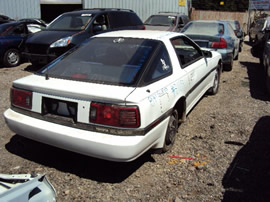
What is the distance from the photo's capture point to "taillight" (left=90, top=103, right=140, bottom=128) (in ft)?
9.08

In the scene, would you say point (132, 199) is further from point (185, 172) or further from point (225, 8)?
point (225, 8)

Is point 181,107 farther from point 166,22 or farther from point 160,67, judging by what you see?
point 166,22

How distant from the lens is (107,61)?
355cm

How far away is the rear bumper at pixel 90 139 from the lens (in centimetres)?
277

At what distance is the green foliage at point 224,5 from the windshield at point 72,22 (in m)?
41.5

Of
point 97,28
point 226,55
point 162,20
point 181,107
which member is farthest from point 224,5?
point 181,107

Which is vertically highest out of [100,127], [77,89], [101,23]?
[101,23]

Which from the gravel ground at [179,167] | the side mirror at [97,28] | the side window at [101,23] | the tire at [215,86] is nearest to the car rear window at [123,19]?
the side window at [101,23]

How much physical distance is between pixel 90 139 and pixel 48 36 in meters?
5.99

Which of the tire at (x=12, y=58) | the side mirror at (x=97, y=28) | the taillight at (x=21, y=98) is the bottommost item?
the tire at (x=12, y=58)

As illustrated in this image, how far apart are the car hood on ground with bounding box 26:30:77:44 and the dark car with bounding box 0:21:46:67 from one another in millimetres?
956

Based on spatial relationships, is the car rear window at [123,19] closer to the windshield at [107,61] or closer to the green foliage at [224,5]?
the windshield at [107,61]

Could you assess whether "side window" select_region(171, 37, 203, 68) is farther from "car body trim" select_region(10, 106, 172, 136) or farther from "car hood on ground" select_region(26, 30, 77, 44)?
"car hood on ground" select_region(26, 30, 77, 44)

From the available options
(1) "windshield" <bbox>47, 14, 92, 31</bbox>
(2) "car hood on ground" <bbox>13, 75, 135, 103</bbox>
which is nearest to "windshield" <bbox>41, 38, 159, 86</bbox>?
(2) "car hood on ground" <bbox>13, 75, 135, 103</bbox>
